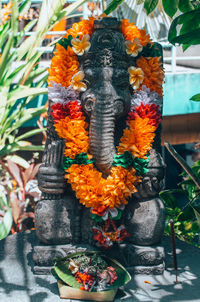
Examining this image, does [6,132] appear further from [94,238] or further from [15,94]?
[94,238]

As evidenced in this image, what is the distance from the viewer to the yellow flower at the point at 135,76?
7.11 feet

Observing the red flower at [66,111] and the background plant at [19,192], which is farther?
the background plant at [19,192]

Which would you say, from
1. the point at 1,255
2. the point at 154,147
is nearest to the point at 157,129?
the point at 154,147

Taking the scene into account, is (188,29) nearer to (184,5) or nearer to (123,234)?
(184,5)

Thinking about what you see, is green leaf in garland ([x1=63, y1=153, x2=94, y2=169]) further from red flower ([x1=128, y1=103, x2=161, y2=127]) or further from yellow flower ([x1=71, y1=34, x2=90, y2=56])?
yellow flower ([x1=71, y1=34, x2=90, y2=56])

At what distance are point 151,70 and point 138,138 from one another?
46 centimetres

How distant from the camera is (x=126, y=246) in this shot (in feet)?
7.32

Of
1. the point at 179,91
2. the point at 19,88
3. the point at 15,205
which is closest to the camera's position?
the point at 19,88

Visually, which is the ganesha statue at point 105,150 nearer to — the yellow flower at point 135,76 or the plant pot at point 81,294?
the yellow flower at point 135,76

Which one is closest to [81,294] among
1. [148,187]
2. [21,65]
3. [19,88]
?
[148,187]

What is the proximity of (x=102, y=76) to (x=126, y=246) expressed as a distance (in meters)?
1.08

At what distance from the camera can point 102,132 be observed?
2.12 meters

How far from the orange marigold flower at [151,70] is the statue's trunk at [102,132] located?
323mm

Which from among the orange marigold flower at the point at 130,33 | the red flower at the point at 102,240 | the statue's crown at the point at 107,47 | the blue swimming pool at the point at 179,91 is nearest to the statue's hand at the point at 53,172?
the red flower at the point at 102,240
